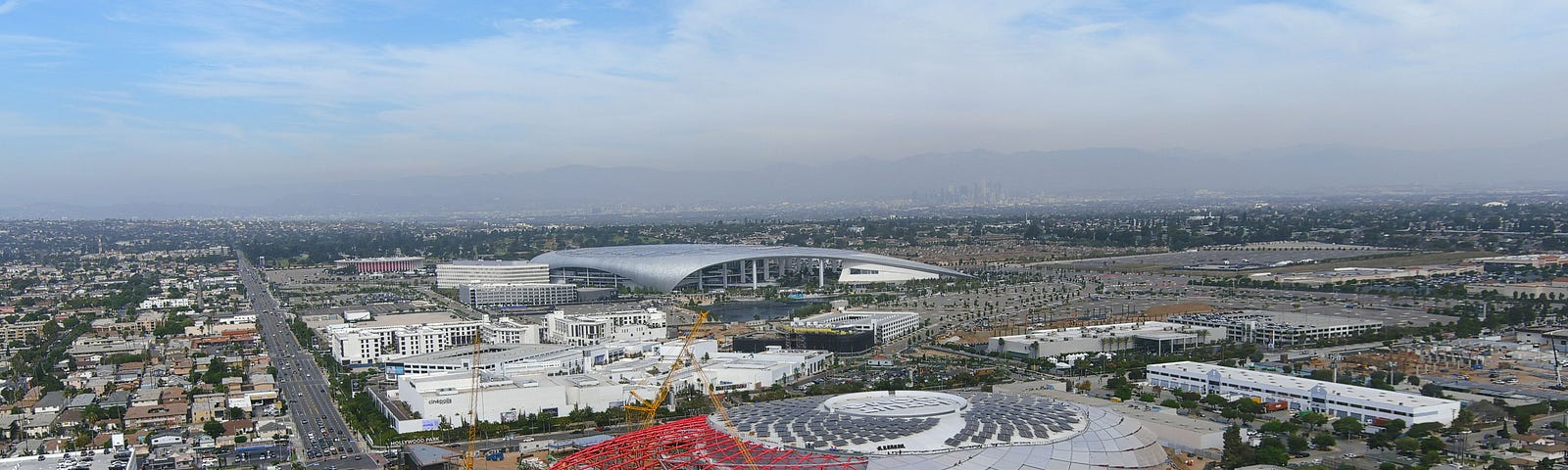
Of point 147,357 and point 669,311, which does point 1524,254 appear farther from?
point 147,357

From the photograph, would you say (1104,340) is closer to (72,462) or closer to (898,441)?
(898,441)

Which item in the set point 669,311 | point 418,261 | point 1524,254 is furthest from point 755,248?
point 1524,254

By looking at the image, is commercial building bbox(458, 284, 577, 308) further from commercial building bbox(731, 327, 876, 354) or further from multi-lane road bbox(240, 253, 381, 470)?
commercial building bbox(731, 327, 876, 354)

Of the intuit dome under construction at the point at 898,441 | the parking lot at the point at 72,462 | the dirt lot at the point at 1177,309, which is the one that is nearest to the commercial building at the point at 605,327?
the dirt lot at the point at 1177,309

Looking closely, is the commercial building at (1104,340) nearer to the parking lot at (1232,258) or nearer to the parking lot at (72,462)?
the parking lot at (72,462)

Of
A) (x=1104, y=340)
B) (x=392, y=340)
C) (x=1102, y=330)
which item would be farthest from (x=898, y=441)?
(x=392, y=340)

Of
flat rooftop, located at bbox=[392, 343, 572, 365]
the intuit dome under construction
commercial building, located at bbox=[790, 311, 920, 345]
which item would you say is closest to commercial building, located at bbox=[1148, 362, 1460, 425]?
the intuit dome under construction

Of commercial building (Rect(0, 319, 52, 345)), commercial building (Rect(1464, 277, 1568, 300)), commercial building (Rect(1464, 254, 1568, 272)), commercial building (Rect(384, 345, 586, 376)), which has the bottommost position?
commercial building (Rect(0, 319, 52, 345))
